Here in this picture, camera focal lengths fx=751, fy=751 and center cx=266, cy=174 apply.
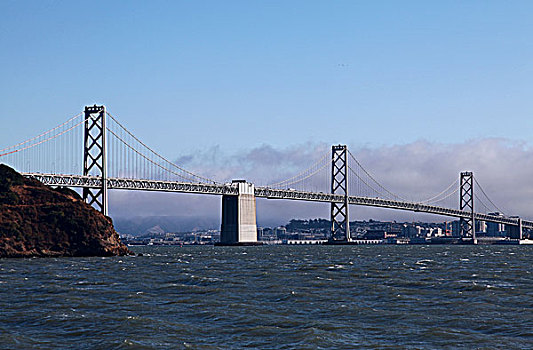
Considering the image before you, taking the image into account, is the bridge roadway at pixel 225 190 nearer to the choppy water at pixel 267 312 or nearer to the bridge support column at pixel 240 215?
the bridge support column at pixel 240 215

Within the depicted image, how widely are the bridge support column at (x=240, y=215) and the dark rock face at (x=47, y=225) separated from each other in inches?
2160

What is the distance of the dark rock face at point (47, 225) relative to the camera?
233 feet

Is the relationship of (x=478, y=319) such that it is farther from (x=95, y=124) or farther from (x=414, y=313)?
(x=95, y=124)

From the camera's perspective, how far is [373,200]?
157 metres

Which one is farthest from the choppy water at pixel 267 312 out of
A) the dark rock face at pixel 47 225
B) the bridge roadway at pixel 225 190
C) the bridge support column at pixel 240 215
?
the bridge support column at pixel 240 215

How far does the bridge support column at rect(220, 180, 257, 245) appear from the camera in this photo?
135 meters

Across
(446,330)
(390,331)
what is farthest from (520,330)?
(390,331)

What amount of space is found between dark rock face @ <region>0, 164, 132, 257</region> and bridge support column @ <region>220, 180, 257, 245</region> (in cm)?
5487

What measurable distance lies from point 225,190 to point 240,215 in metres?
5.43

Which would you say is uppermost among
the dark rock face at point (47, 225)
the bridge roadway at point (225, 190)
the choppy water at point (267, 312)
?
the bridge roadway at point (225, 190)

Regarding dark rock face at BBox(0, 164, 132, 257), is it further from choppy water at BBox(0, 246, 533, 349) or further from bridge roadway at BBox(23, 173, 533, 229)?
choppy water at BBox(0, 246, 533, 349)

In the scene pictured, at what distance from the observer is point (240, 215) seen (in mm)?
134750

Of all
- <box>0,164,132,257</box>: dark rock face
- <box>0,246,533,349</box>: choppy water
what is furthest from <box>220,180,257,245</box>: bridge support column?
<box>0,246,533,349</box>: choppy water

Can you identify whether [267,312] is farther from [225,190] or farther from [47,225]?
[225,190]
